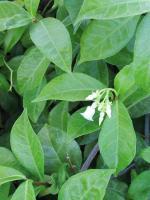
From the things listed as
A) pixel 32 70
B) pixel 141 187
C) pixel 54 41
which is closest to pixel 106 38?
pixel 54 41

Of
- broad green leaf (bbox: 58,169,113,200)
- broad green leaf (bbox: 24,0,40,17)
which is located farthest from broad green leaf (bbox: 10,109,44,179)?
broad green leaf (bbox: 24,0,40,17)

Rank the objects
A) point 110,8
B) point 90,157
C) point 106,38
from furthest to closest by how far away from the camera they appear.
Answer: point 90,157, point 106,38, point 110,8

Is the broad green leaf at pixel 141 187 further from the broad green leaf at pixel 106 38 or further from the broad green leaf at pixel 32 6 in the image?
the broad green leaf at pixel 32 6

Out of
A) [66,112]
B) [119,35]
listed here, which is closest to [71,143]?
[66,112]

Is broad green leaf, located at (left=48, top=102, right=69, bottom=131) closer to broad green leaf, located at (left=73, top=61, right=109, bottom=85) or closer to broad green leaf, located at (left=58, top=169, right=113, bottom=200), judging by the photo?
broad green leaf, located at (left=73, top=61, right=109, bottom=85)

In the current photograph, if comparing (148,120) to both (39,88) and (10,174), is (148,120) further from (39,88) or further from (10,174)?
(10,174)

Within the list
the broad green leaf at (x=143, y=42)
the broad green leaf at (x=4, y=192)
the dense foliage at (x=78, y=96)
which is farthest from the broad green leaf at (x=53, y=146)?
the broad green leaf at (x=143, y=42)

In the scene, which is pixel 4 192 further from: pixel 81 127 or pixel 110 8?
pixel 110 8
